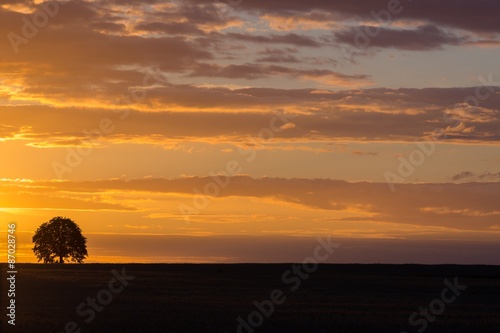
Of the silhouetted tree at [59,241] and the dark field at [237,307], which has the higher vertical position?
the silhouetted tree at [59,241]

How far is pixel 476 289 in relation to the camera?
272ft

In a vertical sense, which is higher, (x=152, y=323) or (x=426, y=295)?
(x=426, y=295)

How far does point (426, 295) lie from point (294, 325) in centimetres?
2827

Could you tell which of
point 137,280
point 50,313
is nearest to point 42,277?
point 137,280

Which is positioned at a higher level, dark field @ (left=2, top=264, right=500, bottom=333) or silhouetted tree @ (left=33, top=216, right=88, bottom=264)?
silhouetted tree @ (left=33, top=216, right=88, bottom=264)

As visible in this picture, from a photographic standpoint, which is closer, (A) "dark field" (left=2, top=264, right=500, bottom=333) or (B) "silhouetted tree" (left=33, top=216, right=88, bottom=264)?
(A) "dark field" (left=2, top=264, right=500, bottom=333)

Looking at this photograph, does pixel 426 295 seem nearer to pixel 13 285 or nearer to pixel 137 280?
pixel 137 280

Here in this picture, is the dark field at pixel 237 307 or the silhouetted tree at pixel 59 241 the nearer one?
the dark field at pixel 237 307

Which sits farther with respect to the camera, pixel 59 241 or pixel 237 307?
pixel 59 241

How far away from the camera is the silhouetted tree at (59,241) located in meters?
146

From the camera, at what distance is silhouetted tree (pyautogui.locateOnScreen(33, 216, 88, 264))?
478 ft

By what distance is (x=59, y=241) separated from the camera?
146500 mm

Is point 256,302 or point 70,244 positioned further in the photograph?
point 70,244

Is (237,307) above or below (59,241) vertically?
below
